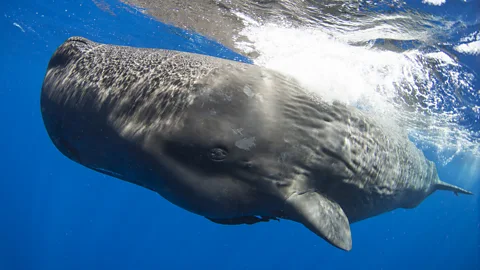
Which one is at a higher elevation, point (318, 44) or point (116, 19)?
point (318, 44)

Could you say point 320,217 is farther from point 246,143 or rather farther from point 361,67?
point 361,67

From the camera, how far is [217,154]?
10.5 ft

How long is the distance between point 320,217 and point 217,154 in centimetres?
136

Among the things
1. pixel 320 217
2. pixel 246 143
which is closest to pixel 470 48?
pixel 320 217

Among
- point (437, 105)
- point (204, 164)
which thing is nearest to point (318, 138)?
point (204, 164)

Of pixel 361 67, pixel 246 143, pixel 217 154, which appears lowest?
pixel 361 67

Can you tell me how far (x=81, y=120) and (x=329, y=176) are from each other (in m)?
2.95

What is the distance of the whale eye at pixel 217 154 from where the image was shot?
3156 millimetres

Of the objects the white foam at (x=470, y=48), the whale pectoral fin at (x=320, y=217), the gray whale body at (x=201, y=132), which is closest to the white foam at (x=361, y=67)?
the white foam at (x=470, y=48)

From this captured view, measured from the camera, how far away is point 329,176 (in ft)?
13.0

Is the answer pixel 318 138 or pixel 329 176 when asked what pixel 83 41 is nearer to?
pixel 318 138

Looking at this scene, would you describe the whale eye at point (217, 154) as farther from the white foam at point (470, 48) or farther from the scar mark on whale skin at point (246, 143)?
the white foam at point (470, 48)

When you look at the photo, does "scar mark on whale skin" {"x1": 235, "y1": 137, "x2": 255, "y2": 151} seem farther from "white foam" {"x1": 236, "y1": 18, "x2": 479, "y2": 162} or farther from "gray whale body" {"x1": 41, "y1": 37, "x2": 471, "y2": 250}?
"white foam" {"x1": 236, "y1": 18, "x2": 479, "y2": 162}

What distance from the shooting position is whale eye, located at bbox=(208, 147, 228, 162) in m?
3.16
